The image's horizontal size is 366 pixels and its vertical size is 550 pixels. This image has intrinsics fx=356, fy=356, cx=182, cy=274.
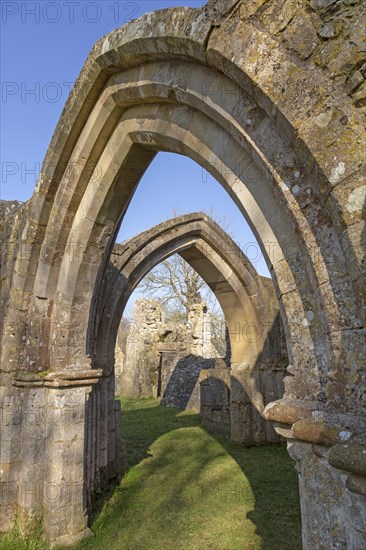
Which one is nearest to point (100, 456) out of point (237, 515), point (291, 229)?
point (237, 515)

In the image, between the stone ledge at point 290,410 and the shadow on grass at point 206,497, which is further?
the shadow on grass at point 206,497

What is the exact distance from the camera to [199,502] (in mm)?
4738

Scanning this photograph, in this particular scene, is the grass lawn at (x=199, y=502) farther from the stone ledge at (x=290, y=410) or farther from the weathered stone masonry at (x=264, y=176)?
the stone ledge at (x=290, y=410)

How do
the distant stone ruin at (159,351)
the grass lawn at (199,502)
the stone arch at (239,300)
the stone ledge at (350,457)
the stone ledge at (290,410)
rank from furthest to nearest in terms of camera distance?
the distant stone ruin at (159,351) → the stone arch at (239,300) → the grass lawn at (199,502) → the stone ledge at (290,410) → the stone ledge at (350,457)

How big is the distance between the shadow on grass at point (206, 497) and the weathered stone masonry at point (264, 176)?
871 millimetres

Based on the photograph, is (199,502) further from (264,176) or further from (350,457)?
(264,176)

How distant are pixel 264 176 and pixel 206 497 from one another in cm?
458

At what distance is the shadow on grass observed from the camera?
3857mm

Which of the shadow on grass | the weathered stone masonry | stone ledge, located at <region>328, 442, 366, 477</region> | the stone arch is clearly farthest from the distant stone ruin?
stone ledge, located at <region>328, 442, 366, 477</region>

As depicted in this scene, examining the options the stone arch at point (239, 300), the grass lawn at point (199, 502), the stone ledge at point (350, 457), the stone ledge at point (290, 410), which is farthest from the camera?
the stone arch at point (239, 300)

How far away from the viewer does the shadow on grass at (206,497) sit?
3.86m

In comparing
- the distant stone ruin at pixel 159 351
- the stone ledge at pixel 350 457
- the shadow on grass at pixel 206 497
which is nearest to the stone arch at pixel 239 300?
the shadow on grass at pixel 206 497

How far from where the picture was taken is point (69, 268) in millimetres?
4289

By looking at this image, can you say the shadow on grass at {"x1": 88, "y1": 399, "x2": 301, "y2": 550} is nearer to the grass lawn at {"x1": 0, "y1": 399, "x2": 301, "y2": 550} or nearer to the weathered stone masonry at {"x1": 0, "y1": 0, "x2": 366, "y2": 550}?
the grass lawn at {"x1": 0, "y1": 399, "x2": 301, "y2": 550}
